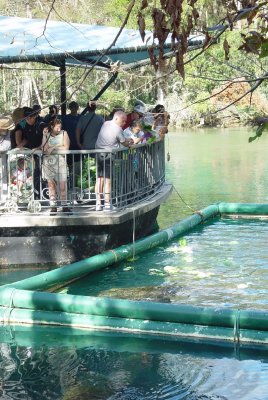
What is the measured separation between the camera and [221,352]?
880 cm

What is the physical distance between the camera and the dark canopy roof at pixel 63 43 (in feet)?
42.2

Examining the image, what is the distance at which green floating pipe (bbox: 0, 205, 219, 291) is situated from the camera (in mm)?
11004

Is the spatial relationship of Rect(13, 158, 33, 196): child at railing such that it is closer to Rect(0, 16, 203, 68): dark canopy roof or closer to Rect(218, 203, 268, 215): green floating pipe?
Rect(0, 16, 203, 68): dark canopy roof

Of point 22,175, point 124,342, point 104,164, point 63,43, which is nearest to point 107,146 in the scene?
point 104,164

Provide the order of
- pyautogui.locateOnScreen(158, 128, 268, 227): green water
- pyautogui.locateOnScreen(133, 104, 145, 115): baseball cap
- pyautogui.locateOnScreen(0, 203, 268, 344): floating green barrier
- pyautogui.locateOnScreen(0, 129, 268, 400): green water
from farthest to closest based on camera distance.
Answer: pyautogui.locateOnScreen(158, 128, 268, 227): green water → pyautogui.locateOnScreen(133, 104, 145, 115): baseball cap → pyautogui.locateOnScreen(0, 203, 268, 344): floating green barrier → pyautogui.locateOnScreen(0, 129, 268, 400): green water

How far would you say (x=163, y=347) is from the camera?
9.05 metres

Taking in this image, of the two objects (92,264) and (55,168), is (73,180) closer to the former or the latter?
(55,168)

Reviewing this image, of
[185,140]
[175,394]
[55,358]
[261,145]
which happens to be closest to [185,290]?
[55,358]

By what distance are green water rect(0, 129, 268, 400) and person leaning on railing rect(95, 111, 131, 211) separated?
114 cm

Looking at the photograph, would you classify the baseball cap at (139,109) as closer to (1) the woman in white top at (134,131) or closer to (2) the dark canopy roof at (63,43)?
(1) the woman in white top at (134,131)

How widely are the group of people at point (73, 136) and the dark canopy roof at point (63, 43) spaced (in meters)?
0.82

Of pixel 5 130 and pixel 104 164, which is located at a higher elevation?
pixel 5 130

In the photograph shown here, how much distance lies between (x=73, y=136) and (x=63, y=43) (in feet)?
5.20

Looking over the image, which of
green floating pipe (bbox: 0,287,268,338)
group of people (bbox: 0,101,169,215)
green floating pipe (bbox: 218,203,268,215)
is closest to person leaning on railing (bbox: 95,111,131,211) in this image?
group of people (bbox: 0,101,169,215)
